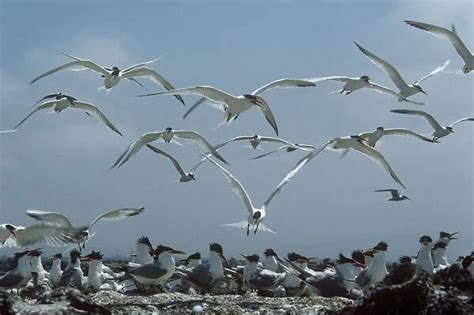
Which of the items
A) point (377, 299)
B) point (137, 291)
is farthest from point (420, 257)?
point (377, 299)

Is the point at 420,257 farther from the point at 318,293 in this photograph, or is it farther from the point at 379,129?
the point at 379,129

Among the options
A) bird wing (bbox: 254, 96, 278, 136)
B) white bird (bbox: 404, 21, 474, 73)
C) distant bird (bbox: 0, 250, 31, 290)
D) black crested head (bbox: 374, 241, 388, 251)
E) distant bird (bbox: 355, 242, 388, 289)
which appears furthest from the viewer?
white bird (bbox: 404, 21, 474, 73)

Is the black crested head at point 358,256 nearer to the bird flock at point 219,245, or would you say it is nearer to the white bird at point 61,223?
the bird flock at point 219,245

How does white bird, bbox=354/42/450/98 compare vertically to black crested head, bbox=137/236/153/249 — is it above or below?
above

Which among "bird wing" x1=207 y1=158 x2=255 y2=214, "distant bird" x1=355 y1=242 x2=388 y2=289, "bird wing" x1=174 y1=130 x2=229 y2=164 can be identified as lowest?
"distant bird" x1=355 y1=242 x2=388 y2=289

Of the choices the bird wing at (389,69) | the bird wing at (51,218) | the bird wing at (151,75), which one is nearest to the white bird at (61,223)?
the bird wing at (51,218)

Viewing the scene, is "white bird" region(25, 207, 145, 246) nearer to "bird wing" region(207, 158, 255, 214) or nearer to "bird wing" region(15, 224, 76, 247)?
"bird wing" region(15, 224, 76, 247)

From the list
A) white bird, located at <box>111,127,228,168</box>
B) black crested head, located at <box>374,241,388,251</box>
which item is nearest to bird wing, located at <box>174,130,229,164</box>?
white bird, located at <box>111,127,228,168</box>

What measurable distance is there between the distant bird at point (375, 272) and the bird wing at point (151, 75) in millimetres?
5908

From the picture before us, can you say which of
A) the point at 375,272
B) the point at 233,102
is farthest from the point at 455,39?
the point at 375,272

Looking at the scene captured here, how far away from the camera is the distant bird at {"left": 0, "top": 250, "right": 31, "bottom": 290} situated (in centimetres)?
1395

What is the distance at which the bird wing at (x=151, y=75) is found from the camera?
16.3m

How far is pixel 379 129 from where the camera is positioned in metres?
16.7

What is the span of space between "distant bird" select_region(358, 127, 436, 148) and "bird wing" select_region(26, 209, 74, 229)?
7451mm
